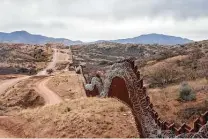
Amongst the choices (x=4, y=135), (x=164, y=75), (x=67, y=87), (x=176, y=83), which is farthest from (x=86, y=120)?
(x=164, y=75)

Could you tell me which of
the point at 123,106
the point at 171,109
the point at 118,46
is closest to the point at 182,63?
the point at 171,109

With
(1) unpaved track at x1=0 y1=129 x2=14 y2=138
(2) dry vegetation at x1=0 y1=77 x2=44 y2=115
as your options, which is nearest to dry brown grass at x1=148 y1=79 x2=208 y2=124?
(2) dry vegetation at x1=0 y1=77 x2=44 y2=115

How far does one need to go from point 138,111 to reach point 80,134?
92.0 inches

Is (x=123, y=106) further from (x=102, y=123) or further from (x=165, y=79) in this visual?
(x=165, y=79)

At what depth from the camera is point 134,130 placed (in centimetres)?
1512

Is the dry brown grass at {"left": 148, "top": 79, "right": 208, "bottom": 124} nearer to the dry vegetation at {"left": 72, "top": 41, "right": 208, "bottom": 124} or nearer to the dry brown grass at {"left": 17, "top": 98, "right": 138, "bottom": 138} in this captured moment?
the dry vegetation at {"left": 72, "top": 41, "right": 208, "bottom": 124}

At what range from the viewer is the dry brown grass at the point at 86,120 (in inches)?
600

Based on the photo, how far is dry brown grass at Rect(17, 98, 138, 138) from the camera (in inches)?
600

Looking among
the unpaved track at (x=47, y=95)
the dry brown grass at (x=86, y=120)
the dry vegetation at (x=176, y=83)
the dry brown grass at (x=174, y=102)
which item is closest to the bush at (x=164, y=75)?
the dry vegetation at (x=176, y=83)

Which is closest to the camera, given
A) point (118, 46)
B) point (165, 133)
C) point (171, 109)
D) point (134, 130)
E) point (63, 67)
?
point (165, 133)

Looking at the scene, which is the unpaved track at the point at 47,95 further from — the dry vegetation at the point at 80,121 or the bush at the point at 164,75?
the dry vegetation at the point at 80,121

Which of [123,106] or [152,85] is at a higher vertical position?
[123,106]

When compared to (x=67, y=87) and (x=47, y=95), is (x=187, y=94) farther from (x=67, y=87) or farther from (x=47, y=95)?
(x=67, y=87)

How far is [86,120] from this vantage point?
52.3 ft
